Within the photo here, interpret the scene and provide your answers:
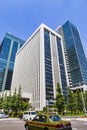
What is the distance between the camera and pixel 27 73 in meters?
121

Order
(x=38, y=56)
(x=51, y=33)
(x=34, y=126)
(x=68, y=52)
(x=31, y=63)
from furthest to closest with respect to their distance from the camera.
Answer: (x=68, y=52), (x=51, y=33), (x=31, y=63), (x=38, y=56), (x=34, y=126)

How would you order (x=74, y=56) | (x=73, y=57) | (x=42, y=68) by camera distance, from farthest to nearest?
(x=73, y=57) < (x=74, y=56) < (x=42, y=68)

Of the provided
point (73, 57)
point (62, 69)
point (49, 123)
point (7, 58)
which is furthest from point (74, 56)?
point (49, 123)

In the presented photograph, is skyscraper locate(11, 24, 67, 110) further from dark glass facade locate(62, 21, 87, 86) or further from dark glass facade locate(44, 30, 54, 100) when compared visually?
A: dark glass facade locate(62, 21, 87, 86)

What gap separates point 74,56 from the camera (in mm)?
140625

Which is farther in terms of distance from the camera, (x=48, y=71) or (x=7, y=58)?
(x=7, y=58)

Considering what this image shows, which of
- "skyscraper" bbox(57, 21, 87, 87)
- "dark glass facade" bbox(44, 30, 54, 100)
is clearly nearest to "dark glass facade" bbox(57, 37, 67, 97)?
"dark glass facade" bbox(44, 30, 54, 100)

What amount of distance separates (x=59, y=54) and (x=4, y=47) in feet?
242

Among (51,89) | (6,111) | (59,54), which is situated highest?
(59,54)

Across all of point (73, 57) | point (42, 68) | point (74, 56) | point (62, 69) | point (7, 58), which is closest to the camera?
point (42, 68)

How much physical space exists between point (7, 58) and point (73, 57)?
73.9 meters

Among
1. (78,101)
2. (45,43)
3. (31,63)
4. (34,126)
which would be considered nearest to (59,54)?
(45,43)

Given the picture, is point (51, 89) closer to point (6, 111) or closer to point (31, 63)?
point (31, 63)

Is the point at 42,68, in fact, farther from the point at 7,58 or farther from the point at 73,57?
the point at 7,58
